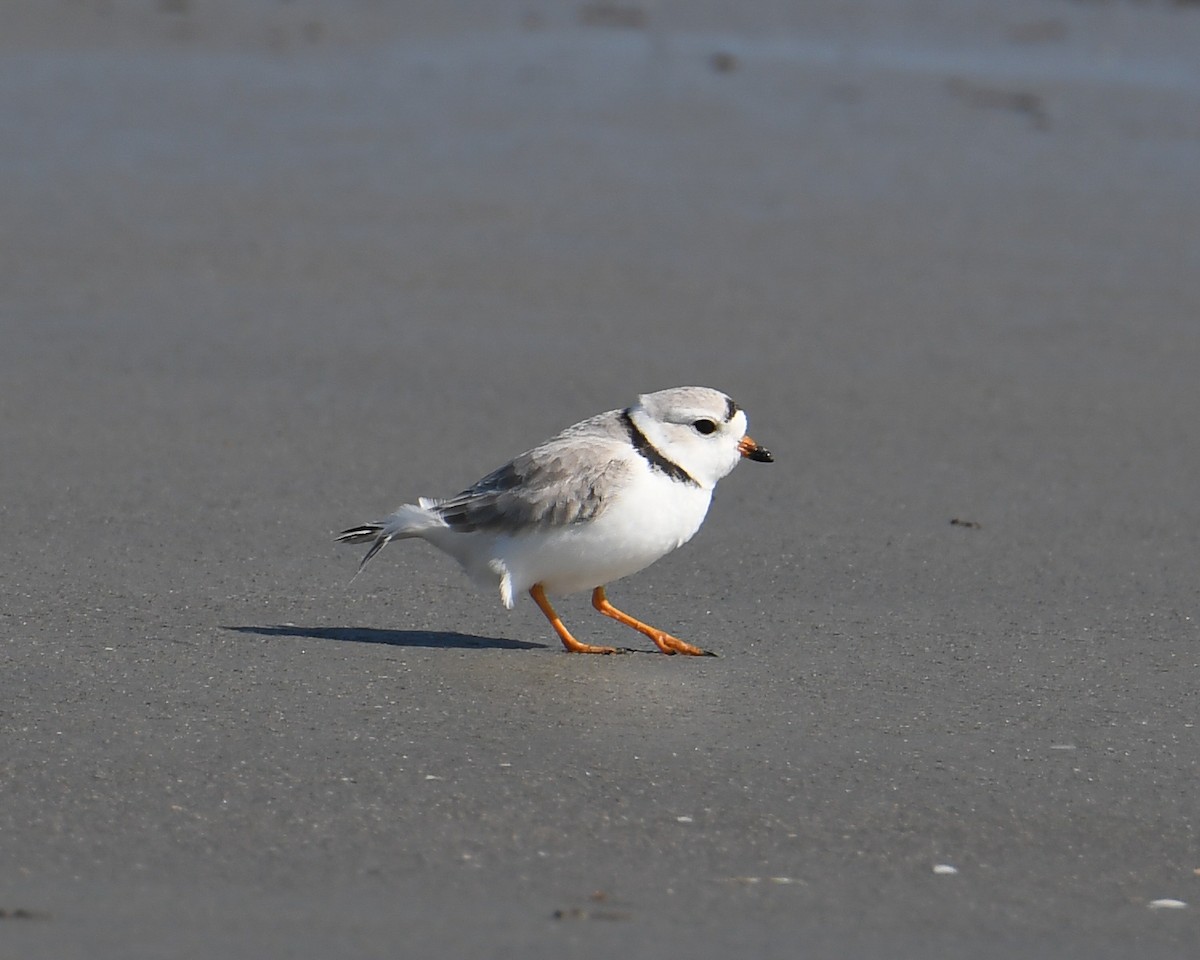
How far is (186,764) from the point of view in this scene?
12.8 feet

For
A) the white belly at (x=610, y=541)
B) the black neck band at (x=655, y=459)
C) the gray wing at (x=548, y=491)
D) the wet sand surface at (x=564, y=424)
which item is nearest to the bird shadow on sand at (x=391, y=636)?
the wet sand surface at (x=564, y=424)

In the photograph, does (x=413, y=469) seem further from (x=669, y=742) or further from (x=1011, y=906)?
(x=1011, y=906)

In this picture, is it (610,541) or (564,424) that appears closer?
(610,541)

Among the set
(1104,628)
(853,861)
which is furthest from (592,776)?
(1104,628)

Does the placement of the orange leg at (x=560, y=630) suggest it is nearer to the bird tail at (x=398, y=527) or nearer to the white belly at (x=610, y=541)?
the white belly at (x=610, y=541)

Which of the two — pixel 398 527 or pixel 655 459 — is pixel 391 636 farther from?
pixel 655 459

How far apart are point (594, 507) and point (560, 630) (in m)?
0.33

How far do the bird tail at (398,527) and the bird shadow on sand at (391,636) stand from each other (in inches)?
8.6

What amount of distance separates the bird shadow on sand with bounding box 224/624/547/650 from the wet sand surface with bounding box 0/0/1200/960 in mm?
21

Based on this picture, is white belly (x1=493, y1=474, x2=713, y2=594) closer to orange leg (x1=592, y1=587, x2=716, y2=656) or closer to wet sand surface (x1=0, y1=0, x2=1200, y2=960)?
orange leg (x1=592, y1=587, x2=716, y2=656)

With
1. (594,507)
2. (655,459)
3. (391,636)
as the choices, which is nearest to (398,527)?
(391,636)

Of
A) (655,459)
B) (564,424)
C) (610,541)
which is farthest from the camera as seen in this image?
(564,424)

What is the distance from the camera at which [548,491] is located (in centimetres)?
486

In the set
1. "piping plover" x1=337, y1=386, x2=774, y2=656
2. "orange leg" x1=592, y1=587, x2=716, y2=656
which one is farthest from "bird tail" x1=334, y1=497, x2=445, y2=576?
"orange leg" x1=592, y1=587, x2=716, y2=656
